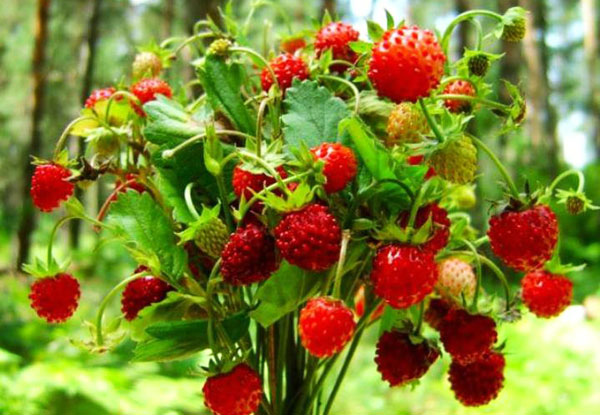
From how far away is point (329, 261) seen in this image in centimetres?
58

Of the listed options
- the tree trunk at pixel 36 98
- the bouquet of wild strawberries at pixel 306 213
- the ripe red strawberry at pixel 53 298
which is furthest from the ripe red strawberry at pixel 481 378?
Result: the tree trunk at pixel 36 98

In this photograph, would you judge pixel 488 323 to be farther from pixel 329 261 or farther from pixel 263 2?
pixel 263 2

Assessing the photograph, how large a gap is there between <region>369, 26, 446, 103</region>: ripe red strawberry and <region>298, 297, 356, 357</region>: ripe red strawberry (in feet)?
0.59

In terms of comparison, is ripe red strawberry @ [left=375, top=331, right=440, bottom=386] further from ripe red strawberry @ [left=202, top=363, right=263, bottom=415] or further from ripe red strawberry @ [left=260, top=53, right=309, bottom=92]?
ripe red strawberry @ [left=260, top=53, right=309, bottom=92]

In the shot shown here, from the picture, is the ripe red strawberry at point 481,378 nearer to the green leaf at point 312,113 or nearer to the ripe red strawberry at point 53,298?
the green leaf at point 312,113

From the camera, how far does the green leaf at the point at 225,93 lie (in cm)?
71

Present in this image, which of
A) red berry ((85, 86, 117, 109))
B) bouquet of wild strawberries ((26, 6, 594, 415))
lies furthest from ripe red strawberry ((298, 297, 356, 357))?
red berry ((85, 86, 117, 109))

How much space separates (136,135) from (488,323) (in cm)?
41

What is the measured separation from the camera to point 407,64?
554 mm

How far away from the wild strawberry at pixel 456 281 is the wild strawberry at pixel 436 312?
43mm

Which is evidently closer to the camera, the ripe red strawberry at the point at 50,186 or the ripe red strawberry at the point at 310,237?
the ripe red strawberry at the point at 310,237

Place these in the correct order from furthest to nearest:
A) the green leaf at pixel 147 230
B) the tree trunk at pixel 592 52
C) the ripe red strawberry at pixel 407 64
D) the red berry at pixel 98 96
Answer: the tree trunk at pixel 592 52, the red berry at pixel 98 96, the green leaf at pixel 147 230, the ripe red strawberry at pixel 407 64

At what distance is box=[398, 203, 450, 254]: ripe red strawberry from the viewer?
63 centimetres

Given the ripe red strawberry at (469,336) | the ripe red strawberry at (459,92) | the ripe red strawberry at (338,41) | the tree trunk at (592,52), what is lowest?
the ripe red strawberry at (469,336)
